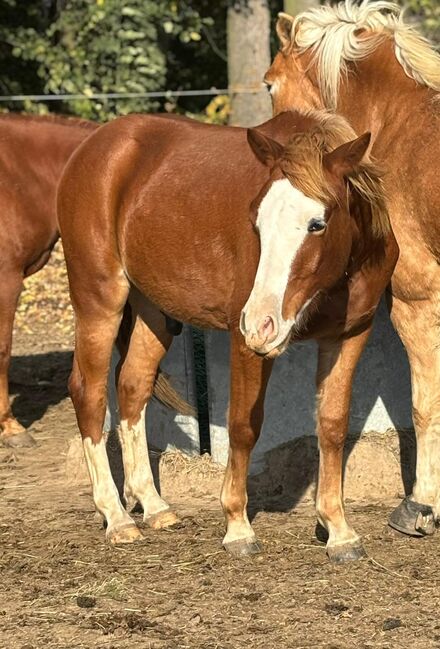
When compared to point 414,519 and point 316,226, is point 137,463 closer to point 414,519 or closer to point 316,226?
point 414,519

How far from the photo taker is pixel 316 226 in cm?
395

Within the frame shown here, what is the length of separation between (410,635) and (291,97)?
2555mm

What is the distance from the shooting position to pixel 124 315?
18.1 ft

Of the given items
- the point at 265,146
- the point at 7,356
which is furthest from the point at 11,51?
the point at 265,146

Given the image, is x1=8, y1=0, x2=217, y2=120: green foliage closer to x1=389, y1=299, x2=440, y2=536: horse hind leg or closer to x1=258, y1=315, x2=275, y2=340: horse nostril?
x1=389, y1=299, x2=440, y2=536: horse hind leg

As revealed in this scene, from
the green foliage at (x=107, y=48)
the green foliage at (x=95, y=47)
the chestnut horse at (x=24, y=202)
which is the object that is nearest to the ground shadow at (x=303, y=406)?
the chestnut horse at (x=24, y=202)

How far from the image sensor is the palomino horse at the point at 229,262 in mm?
3957

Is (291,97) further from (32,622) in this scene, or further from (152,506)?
(32,622)

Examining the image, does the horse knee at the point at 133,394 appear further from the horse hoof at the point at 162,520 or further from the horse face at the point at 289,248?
the horse face at the point at 289,248

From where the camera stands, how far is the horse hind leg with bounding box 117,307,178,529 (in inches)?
209

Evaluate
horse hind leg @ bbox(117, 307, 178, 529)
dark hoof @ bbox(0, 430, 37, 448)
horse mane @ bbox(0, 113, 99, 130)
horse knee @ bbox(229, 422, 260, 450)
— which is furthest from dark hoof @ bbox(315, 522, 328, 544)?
horse mane @ bbox(0, 113, 99, 130)

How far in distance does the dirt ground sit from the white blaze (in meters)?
0.98

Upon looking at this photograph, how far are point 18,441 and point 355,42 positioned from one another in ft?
9.92

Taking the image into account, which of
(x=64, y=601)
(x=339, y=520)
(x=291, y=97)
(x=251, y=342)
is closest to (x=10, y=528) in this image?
(x=64, y=601)
